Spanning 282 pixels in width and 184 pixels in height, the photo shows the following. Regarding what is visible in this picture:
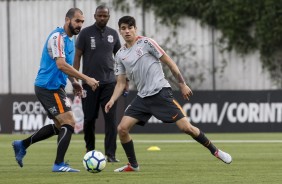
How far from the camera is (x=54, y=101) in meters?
12.5

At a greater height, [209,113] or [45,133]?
[45,133]

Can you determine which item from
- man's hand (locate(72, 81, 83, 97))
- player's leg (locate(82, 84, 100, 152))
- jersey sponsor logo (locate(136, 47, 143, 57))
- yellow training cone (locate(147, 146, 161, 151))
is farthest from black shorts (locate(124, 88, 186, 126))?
yellow training cone (locate(147, 146, 161, 151))

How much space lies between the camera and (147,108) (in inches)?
486

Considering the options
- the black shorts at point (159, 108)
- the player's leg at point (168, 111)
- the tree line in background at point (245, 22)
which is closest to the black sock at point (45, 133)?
the black shorts at point (159, 108)

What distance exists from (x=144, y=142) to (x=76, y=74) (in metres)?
8.17

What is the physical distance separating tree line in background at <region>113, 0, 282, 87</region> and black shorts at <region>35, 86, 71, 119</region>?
17.5 meters

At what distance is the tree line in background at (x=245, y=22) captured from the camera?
29297 mm

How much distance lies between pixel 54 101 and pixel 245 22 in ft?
58.7

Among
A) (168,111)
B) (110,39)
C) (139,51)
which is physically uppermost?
(110,39)

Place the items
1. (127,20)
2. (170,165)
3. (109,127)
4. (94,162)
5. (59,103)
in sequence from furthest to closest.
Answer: (109,127), (170,165), (59,103), (127,20), (94,162)

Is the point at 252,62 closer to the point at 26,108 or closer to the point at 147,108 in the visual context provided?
the point at 26,108

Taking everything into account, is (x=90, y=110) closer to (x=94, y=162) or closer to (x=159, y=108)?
(x=159, y=108)

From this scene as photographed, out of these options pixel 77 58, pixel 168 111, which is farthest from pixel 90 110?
pixel 168 111

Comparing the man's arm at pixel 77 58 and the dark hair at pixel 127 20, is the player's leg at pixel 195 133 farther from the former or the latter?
the man's arm at pixel 77 58
